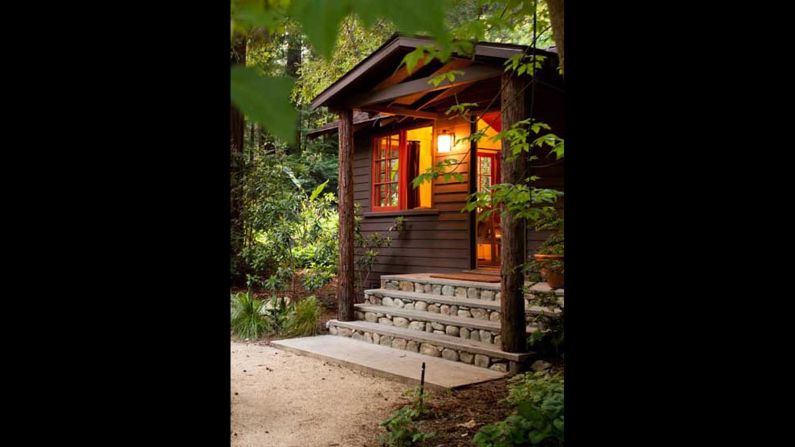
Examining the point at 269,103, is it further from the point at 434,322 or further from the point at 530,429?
the point at 434,322

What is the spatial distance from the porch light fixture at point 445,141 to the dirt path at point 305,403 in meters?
3.83

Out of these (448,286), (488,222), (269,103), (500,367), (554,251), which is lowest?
(500,367)

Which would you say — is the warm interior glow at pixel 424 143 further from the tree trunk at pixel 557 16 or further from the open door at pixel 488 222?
the tree trunk at pixel 557 16

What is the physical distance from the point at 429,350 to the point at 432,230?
2921 mm

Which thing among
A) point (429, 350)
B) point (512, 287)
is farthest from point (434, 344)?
point (512, 287)

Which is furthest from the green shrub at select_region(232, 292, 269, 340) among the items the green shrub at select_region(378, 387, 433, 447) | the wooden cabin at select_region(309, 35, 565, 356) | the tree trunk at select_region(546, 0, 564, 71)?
the tree trunk at select_region(546, 0, 564, 71)

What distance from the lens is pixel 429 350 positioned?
6754 millimetres

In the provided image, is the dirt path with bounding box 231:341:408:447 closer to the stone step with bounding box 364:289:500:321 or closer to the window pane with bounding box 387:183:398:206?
the stone step with bounding box 364:289:500:321

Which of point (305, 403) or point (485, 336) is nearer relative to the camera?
point (305, 403)
